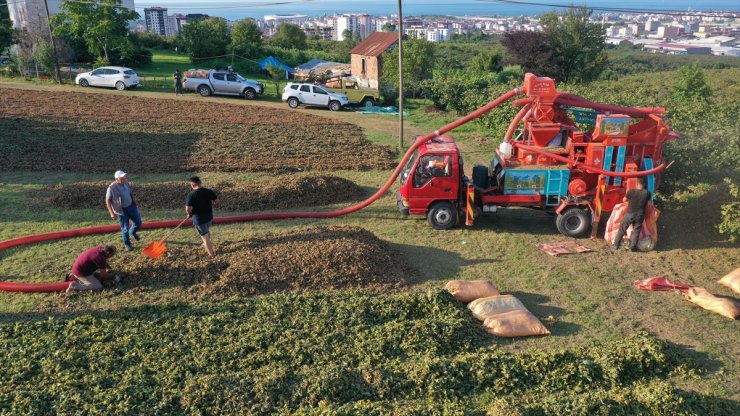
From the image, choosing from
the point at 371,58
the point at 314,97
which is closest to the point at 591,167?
the point at 314,97

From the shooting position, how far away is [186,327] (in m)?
8.38

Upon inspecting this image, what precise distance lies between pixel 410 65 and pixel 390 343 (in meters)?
26.1

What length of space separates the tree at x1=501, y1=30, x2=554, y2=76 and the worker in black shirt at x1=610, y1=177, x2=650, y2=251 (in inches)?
1095

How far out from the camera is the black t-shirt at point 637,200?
11188mm

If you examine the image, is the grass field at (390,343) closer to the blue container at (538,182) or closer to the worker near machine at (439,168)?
the blue container at (538,182)

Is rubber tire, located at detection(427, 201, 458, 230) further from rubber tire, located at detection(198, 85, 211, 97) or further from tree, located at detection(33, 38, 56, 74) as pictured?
tree, located at detection(33, 38, 56, 74)

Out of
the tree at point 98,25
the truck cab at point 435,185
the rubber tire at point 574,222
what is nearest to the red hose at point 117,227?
the truck cab at point 435,185

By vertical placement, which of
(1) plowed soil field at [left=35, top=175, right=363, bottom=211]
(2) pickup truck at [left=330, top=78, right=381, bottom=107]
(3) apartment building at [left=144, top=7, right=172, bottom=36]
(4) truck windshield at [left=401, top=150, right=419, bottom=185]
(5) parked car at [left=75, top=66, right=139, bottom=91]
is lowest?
(1) plowed soil field at [left=35, top=175, right=363, bottom=211]

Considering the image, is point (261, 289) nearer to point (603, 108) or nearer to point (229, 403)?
point (229, 403)

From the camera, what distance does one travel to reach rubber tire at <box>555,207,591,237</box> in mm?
12445

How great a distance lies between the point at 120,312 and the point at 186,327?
4.26ft

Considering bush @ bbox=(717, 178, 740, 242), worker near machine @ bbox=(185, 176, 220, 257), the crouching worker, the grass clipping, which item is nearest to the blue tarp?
worker near machine @ bbox=(185, 176, 220, 257)

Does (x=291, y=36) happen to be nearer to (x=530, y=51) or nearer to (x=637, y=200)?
(x=530, y=51)

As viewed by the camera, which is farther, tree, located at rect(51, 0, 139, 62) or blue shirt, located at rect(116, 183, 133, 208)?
tree, located at rect(51, 0, 139, 62)
